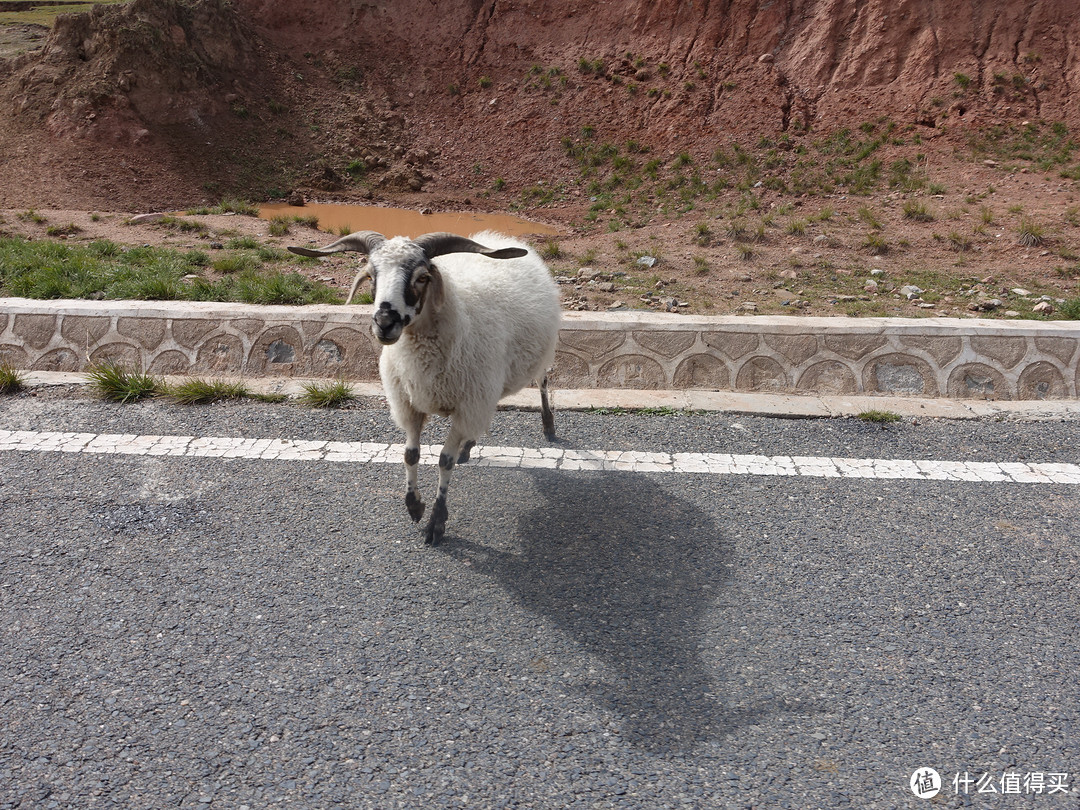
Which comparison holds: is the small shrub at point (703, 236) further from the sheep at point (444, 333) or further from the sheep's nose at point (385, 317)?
the sheep's nose at point (385, 317)

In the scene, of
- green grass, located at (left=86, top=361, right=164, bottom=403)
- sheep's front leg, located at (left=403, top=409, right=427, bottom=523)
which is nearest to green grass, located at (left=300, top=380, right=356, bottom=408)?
green grass, located at (left=86, top=361, right=164, bottom=403)

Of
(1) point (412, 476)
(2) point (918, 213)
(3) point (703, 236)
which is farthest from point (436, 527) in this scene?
(2) point (918, 213)

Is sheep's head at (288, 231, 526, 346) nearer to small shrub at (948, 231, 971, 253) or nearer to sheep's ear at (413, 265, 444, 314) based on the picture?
sheep's ear at (413, 265, 444, 314)

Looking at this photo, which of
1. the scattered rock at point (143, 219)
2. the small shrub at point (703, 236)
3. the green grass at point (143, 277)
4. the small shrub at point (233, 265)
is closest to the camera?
the green grass at point (143, 277)

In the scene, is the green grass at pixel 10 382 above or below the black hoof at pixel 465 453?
above

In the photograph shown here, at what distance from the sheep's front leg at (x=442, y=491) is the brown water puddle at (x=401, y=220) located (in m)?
13.0

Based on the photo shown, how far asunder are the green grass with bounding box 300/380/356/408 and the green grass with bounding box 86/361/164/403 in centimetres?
116

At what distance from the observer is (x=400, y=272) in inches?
147

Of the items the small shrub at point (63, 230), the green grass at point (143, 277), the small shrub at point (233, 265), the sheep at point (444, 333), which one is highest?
the sheep at point (444, 333)

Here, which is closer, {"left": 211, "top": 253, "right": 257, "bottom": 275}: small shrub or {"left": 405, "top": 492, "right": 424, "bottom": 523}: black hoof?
{"left": 405, "top": 492, "right": 424, "bottom": 523}: black hoof

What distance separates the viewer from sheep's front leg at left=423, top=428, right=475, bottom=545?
13.3 ft

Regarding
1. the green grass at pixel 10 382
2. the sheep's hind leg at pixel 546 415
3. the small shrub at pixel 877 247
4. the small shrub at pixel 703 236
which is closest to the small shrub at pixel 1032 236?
the small shrub at pixel 877 247

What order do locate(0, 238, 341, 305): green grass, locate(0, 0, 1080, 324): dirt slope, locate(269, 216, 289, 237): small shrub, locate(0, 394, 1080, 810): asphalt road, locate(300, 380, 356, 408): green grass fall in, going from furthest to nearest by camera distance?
locate(0, 0, 1080, 324): dirt slope → locate(269, 216, 289, 237): small shrub → locate(0, 238, 341, 305): green grass → locate(300, 380, 356, 408): green grass → locate(0, 394, 1080, 810): asphalt road

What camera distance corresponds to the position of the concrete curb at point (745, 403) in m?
5.52
